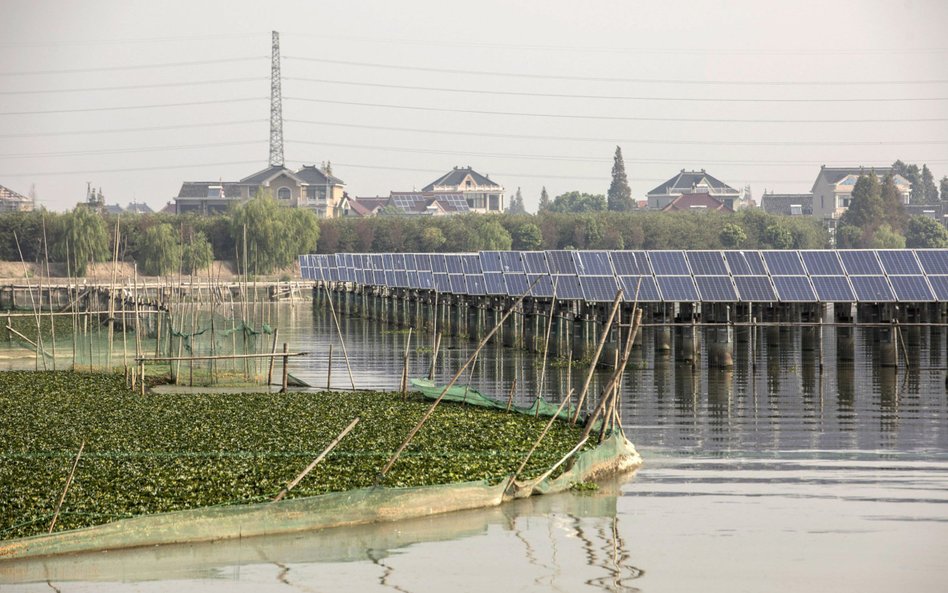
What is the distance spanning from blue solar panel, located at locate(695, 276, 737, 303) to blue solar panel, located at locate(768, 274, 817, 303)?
1770 mm

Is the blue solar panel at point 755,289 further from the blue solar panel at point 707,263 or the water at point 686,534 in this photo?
the water at point 686,534

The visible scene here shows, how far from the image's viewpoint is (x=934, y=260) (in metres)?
53.7

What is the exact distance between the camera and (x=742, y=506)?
84.0 ft

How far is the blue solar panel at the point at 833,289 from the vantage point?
166 feet

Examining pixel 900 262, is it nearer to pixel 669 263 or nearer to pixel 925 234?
pixel 669 263

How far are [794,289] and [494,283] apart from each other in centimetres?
2009

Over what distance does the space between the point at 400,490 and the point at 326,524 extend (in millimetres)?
1702

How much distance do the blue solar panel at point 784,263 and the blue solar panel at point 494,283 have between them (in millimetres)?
15286

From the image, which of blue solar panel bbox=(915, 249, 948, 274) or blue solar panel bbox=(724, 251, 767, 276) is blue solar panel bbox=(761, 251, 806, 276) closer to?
blue solar panel bbox=(724, 251, 767, 276)

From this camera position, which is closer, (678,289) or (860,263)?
(678,289)

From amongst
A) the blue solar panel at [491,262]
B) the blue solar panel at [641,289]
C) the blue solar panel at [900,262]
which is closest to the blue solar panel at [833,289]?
the blue solar panel at [900,262]

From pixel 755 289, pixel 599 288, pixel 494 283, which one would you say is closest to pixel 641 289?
pixel 599 288

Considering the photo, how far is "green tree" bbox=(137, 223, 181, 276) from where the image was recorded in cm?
12181

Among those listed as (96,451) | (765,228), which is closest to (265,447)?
(96,451)
